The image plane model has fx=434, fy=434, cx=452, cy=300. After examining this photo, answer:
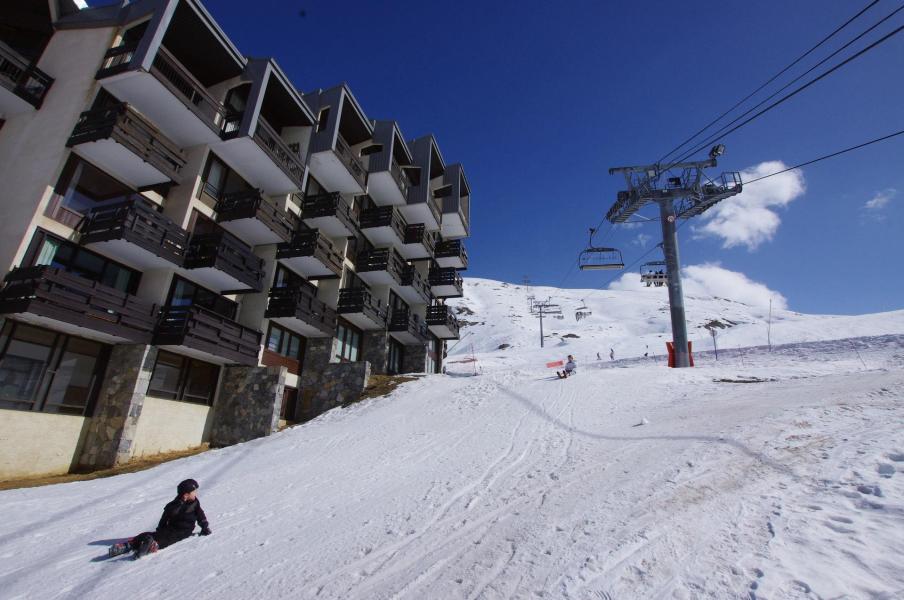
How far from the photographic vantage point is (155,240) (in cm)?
1537

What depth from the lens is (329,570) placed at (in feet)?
19.4

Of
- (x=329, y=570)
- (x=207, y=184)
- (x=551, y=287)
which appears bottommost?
(x=329, y=570)

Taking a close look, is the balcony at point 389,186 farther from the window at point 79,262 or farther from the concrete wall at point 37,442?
the concrete wall at point 37,442

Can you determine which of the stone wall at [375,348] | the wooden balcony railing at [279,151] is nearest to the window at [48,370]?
the wooden balcony railing at [279,151]

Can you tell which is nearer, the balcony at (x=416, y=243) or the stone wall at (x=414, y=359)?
the balcony at (x=416, y=243)

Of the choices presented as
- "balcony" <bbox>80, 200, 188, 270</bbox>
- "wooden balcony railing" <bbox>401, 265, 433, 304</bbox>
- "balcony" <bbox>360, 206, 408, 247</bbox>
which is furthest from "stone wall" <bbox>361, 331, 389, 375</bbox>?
"balcony" <bbox>80, 200, 188, 270</bbox>

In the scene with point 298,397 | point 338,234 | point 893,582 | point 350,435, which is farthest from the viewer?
point 338,234

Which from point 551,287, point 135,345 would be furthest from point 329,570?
point 551,287

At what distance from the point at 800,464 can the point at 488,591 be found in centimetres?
695

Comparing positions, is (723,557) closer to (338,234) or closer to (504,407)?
(504,407)

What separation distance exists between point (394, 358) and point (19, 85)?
23.8 metres

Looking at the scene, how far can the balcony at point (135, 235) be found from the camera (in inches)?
564

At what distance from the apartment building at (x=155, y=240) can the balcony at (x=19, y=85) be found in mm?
60

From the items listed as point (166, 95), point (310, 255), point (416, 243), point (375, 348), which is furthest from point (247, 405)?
point (416, 243)
